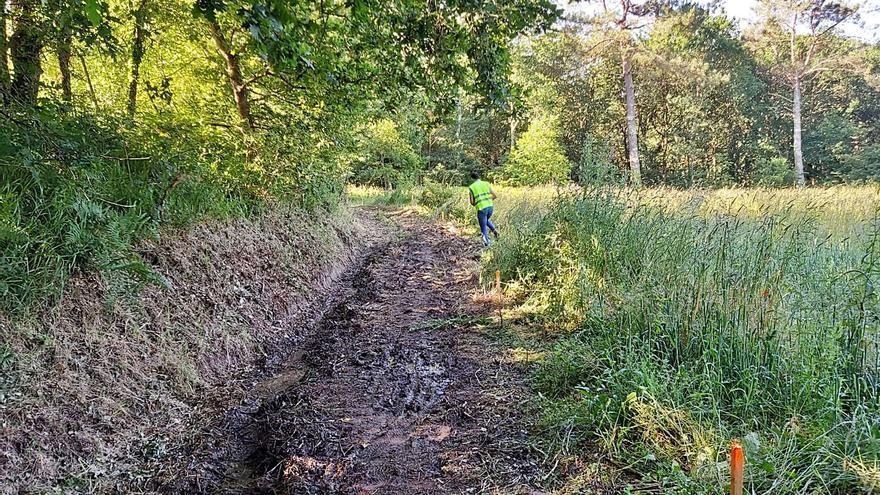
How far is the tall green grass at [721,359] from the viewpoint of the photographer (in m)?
2.26

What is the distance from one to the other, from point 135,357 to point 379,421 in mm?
2094

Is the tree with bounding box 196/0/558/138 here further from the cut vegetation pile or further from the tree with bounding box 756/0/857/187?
the tree with bounding box 756/0/857/187

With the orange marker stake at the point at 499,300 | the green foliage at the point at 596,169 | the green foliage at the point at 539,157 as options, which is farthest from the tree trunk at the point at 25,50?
the green foliage at the point at 539,157

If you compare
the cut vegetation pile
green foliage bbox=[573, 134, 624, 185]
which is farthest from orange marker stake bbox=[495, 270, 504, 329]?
the cut vegetation pile

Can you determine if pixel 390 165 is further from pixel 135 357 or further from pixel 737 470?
pixel 737 470

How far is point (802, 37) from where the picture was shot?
75.4 ft

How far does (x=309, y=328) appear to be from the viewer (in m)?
5.71

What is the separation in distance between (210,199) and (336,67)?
240 cm

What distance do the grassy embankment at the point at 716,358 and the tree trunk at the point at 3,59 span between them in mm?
4966

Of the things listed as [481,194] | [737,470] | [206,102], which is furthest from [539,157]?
[737,470]

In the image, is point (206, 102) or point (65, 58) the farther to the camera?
point (206, 102)

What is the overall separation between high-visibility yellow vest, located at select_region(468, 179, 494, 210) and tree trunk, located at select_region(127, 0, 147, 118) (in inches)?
241

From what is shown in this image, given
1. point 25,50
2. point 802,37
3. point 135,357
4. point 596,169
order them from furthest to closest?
point 802,37
point 596,169
point 25,50
point 135,357

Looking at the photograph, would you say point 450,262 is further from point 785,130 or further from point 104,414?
point 785,130
